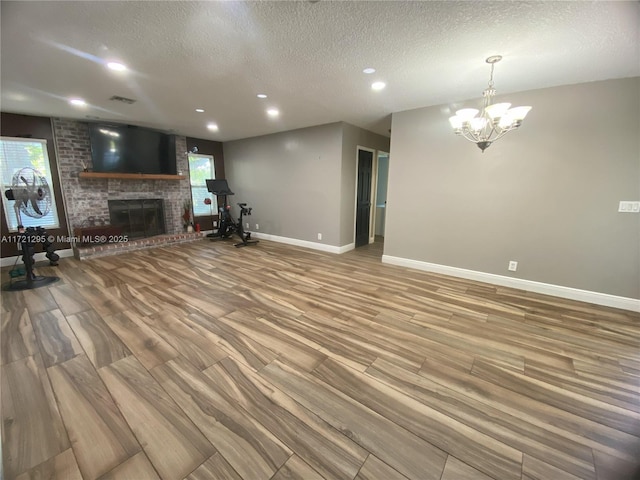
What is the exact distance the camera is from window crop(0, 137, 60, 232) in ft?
14.0

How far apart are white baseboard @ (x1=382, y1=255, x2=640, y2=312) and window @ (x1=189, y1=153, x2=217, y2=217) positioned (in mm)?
5380

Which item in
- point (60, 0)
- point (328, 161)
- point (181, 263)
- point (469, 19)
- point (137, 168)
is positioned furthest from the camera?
point (137, 168)

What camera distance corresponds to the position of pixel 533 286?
11.0 ft

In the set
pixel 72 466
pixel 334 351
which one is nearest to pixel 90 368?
pixel 72 466

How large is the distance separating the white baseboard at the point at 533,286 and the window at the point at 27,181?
6.47 metres

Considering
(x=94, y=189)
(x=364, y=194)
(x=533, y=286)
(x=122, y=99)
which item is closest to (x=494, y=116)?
(x=533, y=286)

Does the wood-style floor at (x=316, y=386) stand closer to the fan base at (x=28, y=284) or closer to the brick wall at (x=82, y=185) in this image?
the fan base at (x=28, y=284)

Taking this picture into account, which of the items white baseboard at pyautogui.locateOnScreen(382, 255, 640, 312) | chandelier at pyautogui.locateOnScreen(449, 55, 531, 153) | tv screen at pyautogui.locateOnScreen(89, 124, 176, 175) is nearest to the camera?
chandelier at pyautogui.locateOnScreen(449, 55, 531, 153)

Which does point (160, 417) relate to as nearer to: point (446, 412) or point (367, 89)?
point (446, 412)

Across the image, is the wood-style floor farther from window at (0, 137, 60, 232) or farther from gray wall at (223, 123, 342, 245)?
gray wall at (223, 123, 342, 245)

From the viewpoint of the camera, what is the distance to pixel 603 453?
4.41 feet

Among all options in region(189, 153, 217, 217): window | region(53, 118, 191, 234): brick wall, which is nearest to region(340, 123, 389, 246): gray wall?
region(189, 153, 217, 217): window

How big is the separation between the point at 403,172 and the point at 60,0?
A: 13.1 feet

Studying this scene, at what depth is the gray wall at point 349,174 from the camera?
195 inches
